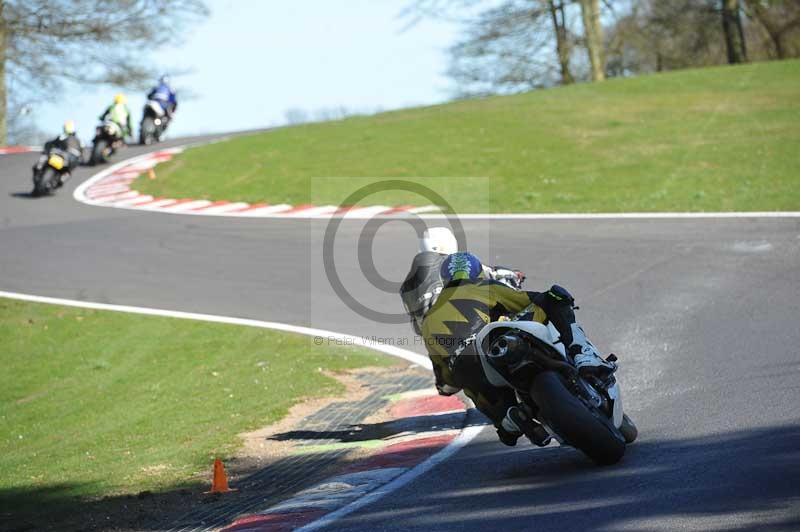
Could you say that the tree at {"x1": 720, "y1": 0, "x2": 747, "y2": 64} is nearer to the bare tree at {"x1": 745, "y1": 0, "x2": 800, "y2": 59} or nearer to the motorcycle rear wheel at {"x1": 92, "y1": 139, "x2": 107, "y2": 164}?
the bare tree at {"x1": 745, "y1": 0, "x2": 800, "y2": 59}

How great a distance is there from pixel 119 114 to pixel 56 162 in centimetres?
402

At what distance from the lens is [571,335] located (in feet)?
21.7

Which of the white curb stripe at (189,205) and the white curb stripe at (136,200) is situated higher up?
the white curb stripe at (136,200)

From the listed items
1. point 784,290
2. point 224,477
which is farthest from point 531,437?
point 784,290

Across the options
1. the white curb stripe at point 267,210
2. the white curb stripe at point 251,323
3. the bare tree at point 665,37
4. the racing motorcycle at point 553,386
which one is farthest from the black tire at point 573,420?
the bare tree at point 665,37

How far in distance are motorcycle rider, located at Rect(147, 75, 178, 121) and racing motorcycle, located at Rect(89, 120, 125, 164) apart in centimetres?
317

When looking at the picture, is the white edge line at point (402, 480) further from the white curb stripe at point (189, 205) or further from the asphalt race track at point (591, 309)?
the white curb stripe at point (189, 205)

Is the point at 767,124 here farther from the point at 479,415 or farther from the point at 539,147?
the point at 479,415

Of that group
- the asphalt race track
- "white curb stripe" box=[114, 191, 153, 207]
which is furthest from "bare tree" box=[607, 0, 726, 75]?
the asphalt race track

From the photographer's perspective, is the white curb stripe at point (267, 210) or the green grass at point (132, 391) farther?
the white curb stripe at point (267, 210)

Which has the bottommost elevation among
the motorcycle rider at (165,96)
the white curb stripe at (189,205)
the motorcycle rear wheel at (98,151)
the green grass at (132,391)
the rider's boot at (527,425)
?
the green grass at (132,391)

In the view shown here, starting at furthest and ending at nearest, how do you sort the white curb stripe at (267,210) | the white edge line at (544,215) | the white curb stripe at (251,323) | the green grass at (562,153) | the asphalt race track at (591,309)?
the white curb stripe at (267,210) < the green grass at (562,153) < the white edge line at (544,215) < the white curb stripe at (251,323) < the asphalt race track at (591,309)

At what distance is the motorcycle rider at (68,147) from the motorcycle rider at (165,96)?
17.8 feet

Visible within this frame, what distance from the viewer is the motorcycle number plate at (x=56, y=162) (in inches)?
931
